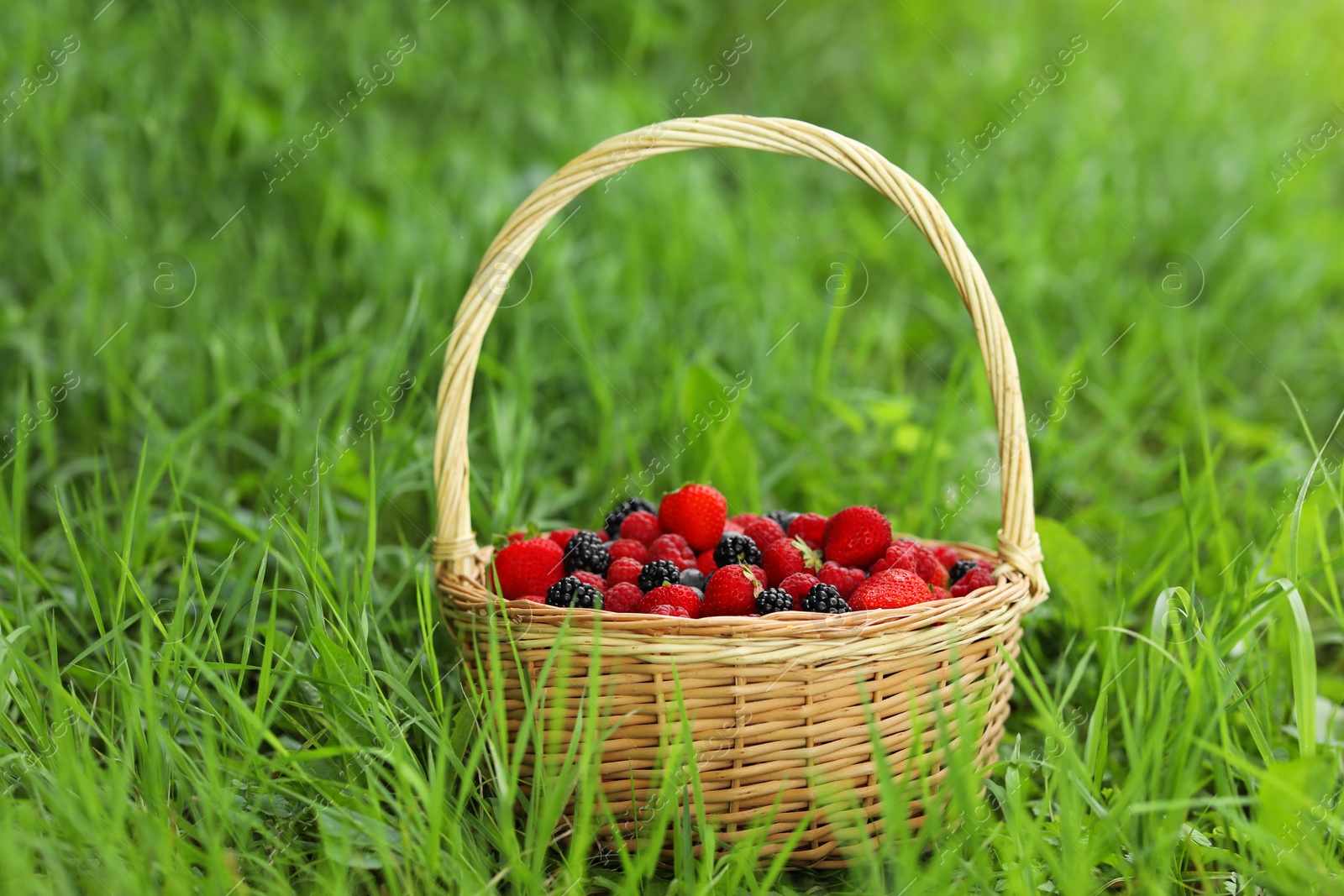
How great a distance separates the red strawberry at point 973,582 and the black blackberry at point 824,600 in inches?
8.1

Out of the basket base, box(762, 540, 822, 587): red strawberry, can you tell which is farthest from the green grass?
box(762, 540, 822, 587): red strawberry

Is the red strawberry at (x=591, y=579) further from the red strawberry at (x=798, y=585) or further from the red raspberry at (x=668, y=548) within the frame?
the red strawberry at (x=798, y=585)

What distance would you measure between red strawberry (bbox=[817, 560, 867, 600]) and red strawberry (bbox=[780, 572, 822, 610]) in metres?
0.03

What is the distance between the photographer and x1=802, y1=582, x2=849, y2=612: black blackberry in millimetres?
1307

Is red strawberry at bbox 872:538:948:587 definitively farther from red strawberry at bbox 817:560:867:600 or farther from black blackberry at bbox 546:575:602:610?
black blackberry at bbox 546:575:602:610

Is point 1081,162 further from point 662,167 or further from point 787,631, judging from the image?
point 787,631

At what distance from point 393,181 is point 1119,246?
2.41 meters

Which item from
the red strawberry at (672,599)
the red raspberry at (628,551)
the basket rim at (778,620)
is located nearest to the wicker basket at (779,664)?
the basket rim at (778,620)

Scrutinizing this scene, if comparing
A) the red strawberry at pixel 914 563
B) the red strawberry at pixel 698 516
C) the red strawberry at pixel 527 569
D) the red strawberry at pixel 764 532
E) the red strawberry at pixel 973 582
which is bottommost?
the red strawberry at pixel 973 582

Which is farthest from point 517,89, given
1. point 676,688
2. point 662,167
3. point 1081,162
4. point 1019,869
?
point 1019,869

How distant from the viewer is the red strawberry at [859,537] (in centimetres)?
148

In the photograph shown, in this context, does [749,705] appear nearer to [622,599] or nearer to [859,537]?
[622,599]

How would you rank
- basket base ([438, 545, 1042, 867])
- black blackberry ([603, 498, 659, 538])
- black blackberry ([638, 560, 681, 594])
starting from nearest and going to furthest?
1. basket base ([438, 545, 1042, 867])
2. black blackberry ([638, 560, 681, 594])
3. black blackberry ([603, 498, 659, 538])

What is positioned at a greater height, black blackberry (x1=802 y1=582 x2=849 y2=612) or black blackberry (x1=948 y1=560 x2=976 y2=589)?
black blackberry (x1=802 y1=582 x2=849 y2=612)
